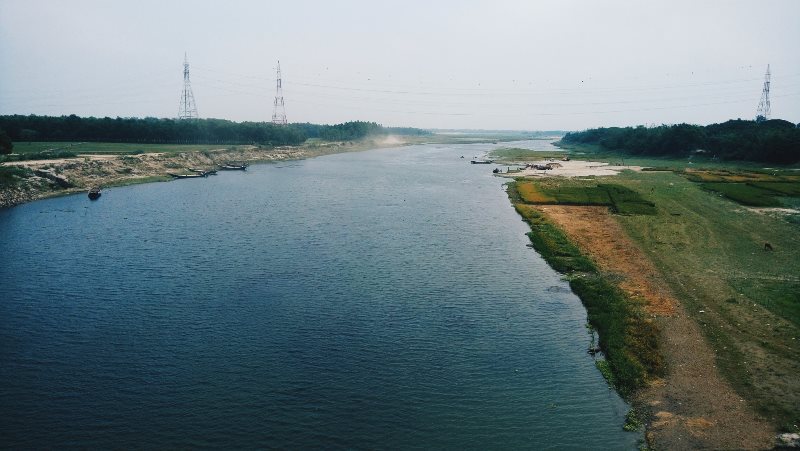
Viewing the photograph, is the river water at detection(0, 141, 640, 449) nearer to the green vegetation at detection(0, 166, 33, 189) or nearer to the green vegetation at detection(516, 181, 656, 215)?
the green vegetation at detection(516, 181, 656, 215)

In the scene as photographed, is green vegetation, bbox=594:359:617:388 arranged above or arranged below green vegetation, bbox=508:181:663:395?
below

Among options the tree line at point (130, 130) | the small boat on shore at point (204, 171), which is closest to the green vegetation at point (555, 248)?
the small boat on shore at point (204, 171)

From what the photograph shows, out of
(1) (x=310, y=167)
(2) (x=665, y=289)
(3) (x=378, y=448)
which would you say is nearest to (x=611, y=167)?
(1) (x=310, y=167)

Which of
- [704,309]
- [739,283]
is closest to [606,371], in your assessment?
[704,309]

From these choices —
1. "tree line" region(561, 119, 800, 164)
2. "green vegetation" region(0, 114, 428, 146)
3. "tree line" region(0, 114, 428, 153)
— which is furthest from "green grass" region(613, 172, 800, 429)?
"green vegetation" region(0, 114, 428, 146)

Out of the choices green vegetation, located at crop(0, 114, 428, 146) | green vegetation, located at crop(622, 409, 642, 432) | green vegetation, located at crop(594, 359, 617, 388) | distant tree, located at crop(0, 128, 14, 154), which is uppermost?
green vegetation, located at crop(0, 114, 428, 146)

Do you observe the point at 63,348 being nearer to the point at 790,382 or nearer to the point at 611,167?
the point at 790,382

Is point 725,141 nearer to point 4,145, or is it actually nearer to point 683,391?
point 683,391
